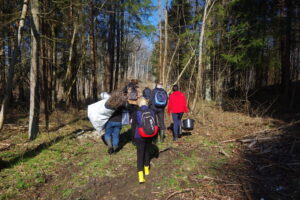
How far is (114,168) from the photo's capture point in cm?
438

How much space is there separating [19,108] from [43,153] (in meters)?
8.75

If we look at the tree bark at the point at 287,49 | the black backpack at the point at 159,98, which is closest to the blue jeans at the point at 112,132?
the black backpack at the point at 159,98

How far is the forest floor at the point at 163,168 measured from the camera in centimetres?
331

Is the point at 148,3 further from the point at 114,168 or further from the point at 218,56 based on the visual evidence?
the point at 114,168

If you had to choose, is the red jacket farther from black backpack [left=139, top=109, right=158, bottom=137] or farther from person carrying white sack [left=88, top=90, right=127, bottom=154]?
→ black backpack [left=139, top=109, right=158, bottom=137]

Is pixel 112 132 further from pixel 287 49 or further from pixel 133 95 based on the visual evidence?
pixel 287 49

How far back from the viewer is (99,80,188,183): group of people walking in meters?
3.53

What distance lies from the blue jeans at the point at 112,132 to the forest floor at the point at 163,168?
370 mm

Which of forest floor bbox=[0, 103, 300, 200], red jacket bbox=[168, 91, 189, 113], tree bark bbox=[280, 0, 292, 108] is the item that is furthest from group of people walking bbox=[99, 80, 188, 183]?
tree bark bbox=[280, 0, 292, 108]

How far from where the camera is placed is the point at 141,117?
349cm

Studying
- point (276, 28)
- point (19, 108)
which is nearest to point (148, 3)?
point (276, 28)

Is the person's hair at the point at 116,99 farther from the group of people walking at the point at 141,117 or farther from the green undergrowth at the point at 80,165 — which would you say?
the green undergrowth at the point at 80,165

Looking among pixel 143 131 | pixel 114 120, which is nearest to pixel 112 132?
pixel 114 120

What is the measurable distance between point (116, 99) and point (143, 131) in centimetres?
142
